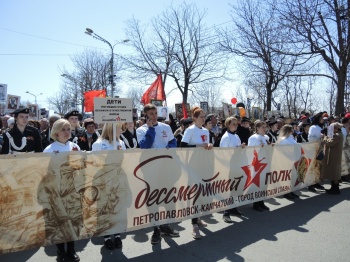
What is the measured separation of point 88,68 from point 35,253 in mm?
38279

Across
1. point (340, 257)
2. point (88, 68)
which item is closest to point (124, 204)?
point (340, 257)

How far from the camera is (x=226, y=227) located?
5.66 m

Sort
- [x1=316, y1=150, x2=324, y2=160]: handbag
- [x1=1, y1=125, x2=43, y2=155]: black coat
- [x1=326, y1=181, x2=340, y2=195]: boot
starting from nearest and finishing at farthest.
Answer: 1. [x1=1, y1=125, x2=43, y2=155]: black coat
2. [x1=326, y1=181, x2=340, y2=195]: boot
3. [x1=316, y1=150, x2=324, y2=160]: handbag

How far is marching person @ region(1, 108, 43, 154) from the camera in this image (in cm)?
540

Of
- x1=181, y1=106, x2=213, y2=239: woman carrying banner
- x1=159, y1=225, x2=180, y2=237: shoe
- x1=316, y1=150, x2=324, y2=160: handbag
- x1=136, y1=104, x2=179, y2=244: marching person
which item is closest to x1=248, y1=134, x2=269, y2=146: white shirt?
x1=181, y1=106, x2=213, y2=239: woman carrying banner

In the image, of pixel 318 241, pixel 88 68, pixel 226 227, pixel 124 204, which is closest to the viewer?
pixel 124 204

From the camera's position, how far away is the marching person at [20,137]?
540cm

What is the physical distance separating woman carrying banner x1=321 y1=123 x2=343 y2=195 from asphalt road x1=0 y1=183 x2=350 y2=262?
2.18 metres

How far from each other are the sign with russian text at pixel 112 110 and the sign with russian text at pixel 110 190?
719mm

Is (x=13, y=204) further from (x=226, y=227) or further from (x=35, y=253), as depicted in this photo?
(x=226, y=227)

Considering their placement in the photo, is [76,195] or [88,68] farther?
[88,68]

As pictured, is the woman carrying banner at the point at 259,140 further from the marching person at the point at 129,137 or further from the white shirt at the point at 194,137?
Result: the marching person at the point at 129,137

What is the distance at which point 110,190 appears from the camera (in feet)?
13.9

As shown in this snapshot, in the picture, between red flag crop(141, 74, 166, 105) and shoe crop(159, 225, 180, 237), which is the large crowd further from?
red flag crop(141, 74, 166, 105)
